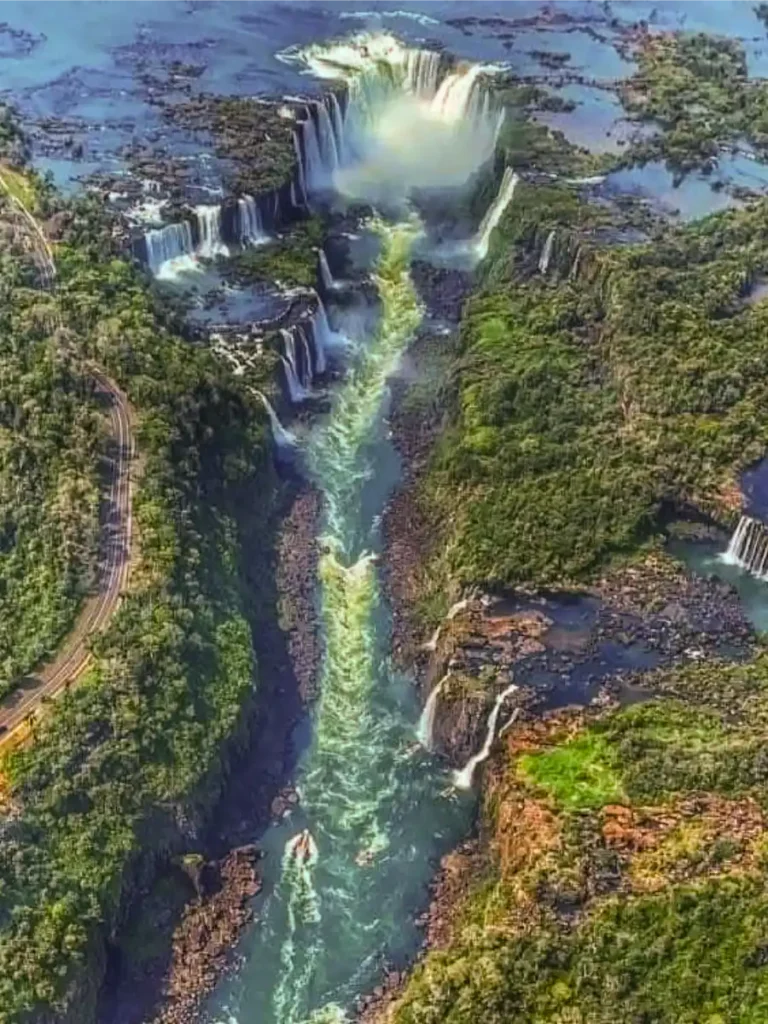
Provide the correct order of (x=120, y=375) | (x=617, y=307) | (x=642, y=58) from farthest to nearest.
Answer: (x=642, y=58) < (x=617, y=307) < (x=120, y=375)

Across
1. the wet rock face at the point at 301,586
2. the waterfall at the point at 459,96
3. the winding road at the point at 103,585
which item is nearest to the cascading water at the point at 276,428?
the wet rock face at the point at 301,586

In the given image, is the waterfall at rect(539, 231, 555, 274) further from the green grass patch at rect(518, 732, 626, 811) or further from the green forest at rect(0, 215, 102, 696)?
the green grass patch at rect(518, 732, 626, 811)

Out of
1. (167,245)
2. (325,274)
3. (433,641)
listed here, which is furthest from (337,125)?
(433,641)

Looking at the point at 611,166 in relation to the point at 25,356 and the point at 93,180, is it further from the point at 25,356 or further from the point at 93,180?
the point at 25,356

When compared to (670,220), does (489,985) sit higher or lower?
lower

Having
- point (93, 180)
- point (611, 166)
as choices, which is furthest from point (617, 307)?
point (93, 180)

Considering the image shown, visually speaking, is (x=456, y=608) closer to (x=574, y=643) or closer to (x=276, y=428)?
(x=574, y=643)
